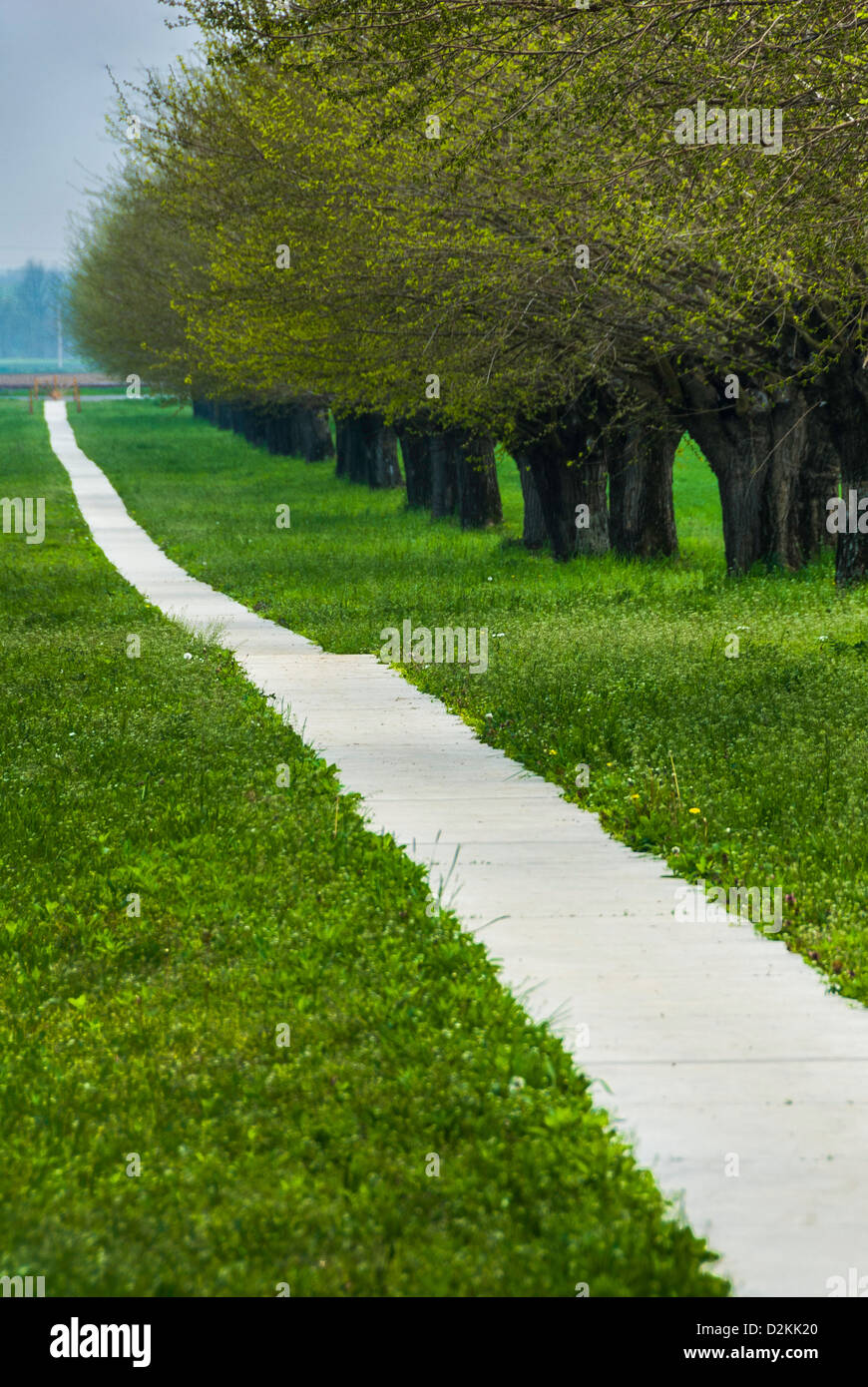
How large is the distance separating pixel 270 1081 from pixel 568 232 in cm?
1320

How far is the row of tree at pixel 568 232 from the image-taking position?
10125 millimetres

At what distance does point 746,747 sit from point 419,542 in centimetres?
1742

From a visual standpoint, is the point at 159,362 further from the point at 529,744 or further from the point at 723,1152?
the point at 723,1152

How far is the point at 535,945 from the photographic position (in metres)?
6.41

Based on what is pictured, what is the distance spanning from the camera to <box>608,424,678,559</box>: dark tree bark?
2400cm

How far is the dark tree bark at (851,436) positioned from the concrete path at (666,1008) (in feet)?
29.2

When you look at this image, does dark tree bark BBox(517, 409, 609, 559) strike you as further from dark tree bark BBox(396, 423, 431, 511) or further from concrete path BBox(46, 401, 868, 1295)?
concrete path BBox(46, 401, 868, 1295)
